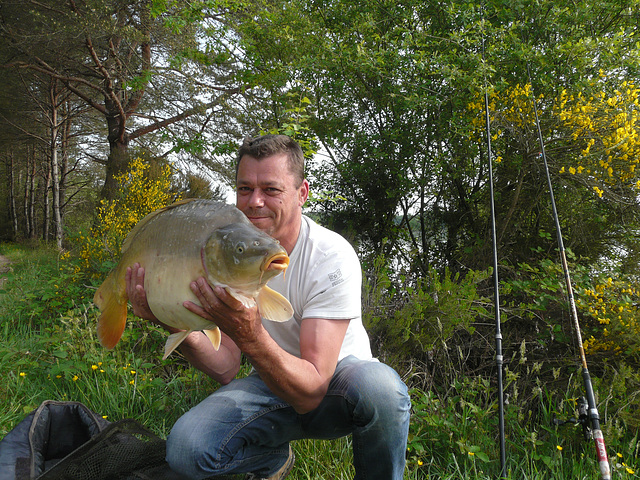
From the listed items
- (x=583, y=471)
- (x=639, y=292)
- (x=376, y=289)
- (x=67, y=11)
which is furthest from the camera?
(x=67, y=11)

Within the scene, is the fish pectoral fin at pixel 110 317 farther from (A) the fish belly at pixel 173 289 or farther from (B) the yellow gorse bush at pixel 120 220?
(B) the yellow gorse bush at pixel 120 220

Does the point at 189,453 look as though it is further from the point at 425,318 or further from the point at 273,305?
the point at 425,318

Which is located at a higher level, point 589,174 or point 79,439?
point 589,174

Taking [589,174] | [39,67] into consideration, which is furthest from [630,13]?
[39,67]

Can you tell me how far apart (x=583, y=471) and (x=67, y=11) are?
29.9 ft

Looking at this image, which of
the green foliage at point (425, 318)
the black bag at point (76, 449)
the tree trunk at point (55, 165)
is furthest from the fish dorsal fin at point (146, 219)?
the tree trunk at point (55, 165)

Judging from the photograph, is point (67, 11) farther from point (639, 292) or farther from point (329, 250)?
point (639, 292)

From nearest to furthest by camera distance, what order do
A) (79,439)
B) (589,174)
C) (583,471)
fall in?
(79,439) < (583,471) < (589,174)

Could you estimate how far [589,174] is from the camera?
3346 mm

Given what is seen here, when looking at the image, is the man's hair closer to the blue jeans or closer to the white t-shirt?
the white t-shirt

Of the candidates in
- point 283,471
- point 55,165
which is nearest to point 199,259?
point 283,471

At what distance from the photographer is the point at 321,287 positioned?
1.55 m

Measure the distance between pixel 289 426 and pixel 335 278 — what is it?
56cm

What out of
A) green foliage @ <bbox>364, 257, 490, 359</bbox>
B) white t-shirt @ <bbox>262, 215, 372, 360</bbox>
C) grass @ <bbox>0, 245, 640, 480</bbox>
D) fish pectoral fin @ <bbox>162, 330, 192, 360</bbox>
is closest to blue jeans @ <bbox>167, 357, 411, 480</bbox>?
white t-shirt @ <bbox>262, 215, 372, 360</bbox>
